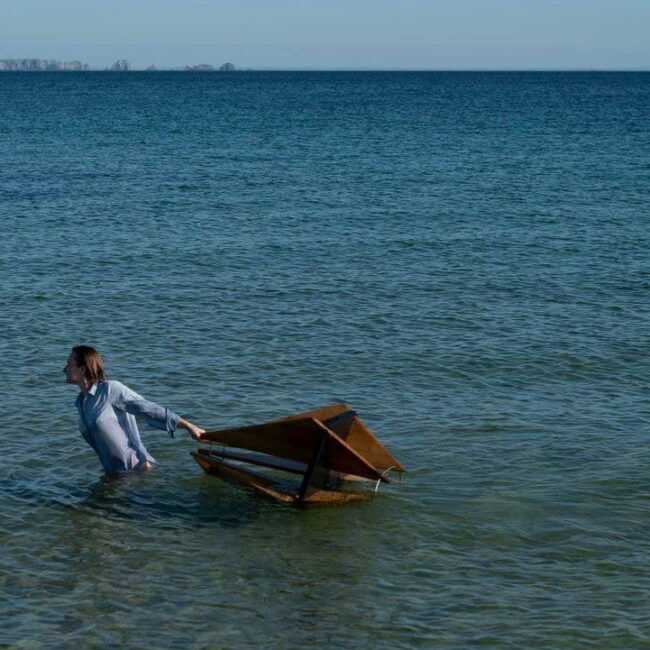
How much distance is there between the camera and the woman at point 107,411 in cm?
1248

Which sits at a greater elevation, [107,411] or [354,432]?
[107,411]

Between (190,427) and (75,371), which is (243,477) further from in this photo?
(75,371)

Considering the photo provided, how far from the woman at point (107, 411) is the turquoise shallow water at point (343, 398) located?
0.76 metres

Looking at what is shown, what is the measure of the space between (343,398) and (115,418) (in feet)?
18.2

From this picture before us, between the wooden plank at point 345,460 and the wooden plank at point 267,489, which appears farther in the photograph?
the wooden plank at point 267,489

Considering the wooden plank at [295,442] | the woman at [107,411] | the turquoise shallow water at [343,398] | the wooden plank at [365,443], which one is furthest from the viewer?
the wooden plank at [365,443]

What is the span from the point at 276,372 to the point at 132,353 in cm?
285

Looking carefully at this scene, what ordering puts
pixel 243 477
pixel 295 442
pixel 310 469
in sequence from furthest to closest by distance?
pixel 243 477, pixel 295 442, pixel 310 469

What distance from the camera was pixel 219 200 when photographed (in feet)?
136

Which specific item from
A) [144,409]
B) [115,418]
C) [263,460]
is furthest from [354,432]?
[115,418]

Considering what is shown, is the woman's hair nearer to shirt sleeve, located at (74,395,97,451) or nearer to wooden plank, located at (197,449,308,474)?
shirt sleeve, located at (74,395,97,451)

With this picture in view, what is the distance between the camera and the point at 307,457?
1309 centimetres

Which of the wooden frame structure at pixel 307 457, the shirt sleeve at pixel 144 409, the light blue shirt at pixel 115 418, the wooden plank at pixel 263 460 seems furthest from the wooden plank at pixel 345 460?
the light blue shirt at pixel 115 418

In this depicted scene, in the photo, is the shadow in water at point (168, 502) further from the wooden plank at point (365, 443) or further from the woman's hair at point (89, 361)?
the woman's hair at point (89, 361)
